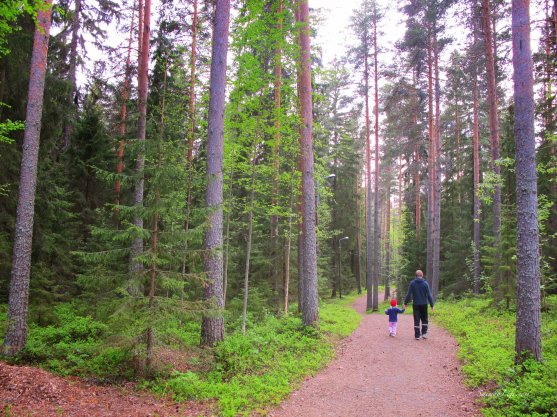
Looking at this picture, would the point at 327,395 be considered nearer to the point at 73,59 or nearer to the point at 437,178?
the point at 437,178

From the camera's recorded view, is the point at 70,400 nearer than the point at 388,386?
Yes

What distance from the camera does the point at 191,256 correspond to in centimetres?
641

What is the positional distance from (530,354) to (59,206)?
13266mm

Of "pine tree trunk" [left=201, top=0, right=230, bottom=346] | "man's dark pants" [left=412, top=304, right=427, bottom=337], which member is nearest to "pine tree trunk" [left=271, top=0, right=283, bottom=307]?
"pine tree trunk" [left=201, top=0, right=230, bottom=346]

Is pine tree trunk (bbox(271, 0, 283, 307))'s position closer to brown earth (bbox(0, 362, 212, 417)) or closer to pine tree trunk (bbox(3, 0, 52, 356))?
pine tree trunk (bbox(3, 0, 52, 356))

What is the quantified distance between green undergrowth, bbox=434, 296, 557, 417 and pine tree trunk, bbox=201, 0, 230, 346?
526 centimetres

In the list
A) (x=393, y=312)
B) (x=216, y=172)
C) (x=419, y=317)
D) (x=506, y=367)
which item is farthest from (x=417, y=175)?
(x=216, y=172)

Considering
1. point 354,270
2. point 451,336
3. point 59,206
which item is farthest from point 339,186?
point 59,206

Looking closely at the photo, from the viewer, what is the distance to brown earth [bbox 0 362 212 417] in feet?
15.2

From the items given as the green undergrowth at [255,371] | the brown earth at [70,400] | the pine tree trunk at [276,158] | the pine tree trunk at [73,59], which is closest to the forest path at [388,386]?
the green undergrowth at [255,371]

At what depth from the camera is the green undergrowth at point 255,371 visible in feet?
18.4

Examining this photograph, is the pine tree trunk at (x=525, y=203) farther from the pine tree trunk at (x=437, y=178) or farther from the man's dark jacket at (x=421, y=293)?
the pine tree trunk at (x=437, y=178)

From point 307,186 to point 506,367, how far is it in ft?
21.8

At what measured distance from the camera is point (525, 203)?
627 centimetres
